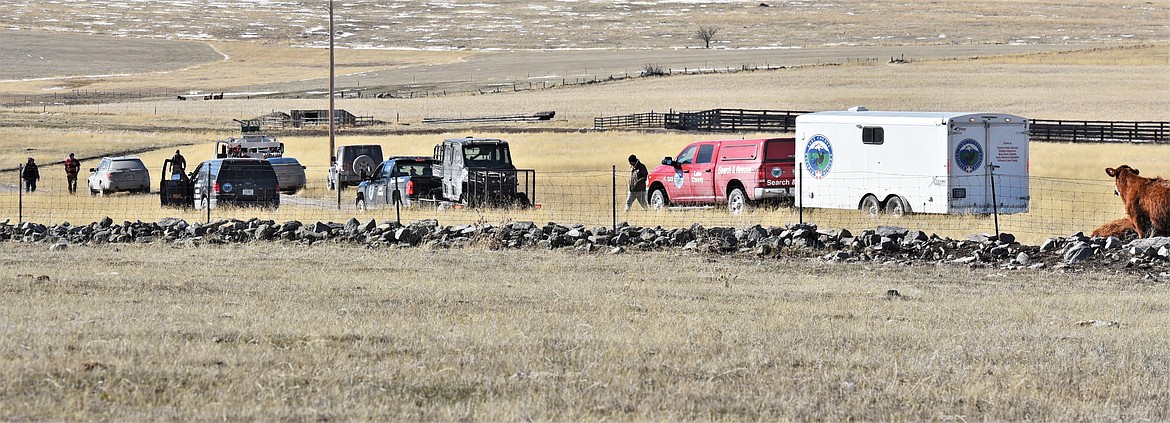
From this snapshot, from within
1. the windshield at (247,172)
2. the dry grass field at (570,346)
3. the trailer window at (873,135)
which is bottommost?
the dry grass field at (570,346)

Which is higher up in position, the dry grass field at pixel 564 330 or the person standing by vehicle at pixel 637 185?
the person standing by vehicle at pixel 637 185

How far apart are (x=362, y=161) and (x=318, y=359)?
32809mm

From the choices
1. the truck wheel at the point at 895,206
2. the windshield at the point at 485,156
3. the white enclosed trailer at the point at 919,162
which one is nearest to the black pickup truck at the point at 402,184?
the windshield at the point at 485,156

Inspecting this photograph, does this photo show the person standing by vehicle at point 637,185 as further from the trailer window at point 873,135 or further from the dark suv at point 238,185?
the dark suv at point 238,185

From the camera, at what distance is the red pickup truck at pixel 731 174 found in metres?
26.1

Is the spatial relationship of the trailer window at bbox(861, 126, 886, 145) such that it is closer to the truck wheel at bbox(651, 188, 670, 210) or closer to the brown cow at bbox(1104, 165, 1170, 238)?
the truck wheel at bbox(651, 188, 670, 210)

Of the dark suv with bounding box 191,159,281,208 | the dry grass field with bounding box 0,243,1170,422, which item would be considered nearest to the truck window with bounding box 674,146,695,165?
the dark suv with bounding box 191,159,281,208

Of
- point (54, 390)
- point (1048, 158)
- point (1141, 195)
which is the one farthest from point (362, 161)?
point (54, 390)

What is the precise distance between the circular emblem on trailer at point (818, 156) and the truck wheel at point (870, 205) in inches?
36.1

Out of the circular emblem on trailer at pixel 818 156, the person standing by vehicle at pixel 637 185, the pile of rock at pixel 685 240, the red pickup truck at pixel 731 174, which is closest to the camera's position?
the pile of rock at pixel 685 240

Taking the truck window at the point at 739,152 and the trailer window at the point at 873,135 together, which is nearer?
the trailer window at the point at 873,135

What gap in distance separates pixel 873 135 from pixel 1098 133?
110ft

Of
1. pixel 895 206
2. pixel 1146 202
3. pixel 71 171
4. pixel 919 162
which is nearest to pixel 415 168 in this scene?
pixel 895 206

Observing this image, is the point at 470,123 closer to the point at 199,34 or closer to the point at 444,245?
the point at 444,245
